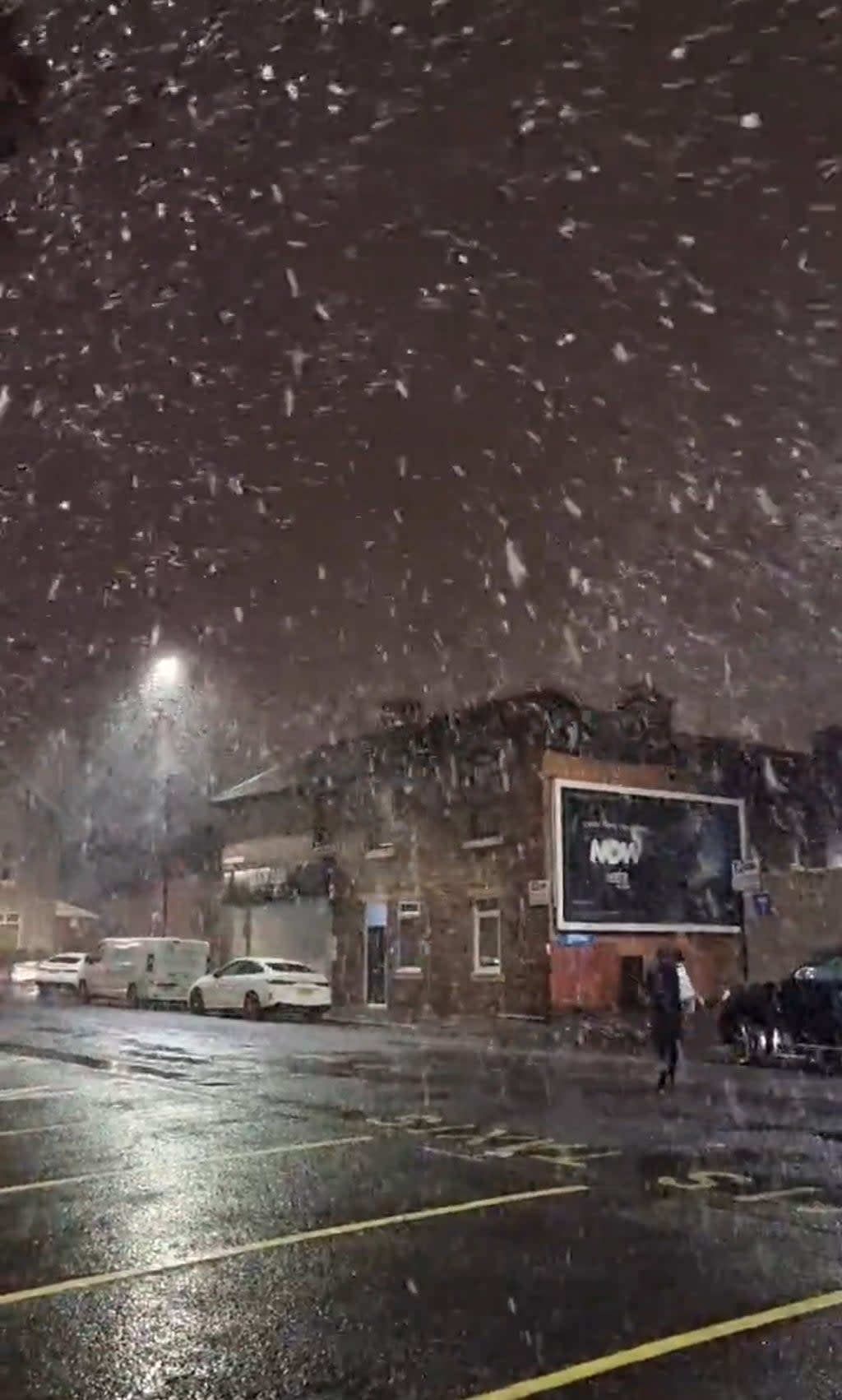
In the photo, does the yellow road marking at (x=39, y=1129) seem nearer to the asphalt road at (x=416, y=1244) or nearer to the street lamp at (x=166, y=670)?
the asphalt road at (x=416, y=1244)

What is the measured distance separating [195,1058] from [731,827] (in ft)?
63.0

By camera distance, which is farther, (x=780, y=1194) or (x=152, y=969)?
(x=152, y=969)

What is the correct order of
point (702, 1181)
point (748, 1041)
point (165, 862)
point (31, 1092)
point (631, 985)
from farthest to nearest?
point (165, 862)
point (631, 985)
point (748, 1041)
point (31, 1092)
point (702, 1181)

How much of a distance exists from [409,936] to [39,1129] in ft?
68.3

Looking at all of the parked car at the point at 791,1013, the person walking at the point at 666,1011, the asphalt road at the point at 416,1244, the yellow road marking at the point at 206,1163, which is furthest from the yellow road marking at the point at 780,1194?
the parked car at the point at 791,1013

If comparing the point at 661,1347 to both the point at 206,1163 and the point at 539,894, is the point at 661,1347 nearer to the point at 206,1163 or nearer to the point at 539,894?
the point at 206,1163

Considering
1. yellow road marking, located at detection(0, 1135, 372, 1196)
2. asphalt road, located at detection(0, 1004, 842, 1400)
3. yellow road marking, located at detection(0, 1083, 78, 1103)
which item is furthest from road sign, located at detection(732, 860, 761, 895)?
yellow road marking, located at detection(0, 1135, 372, 1196)

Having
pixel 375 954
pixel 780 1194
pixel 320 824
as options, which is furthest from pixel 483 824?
pixel 780 1194

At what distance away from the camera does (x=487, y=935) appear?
30250 mm

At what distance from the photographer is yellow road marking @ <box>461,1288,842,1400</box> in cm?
491

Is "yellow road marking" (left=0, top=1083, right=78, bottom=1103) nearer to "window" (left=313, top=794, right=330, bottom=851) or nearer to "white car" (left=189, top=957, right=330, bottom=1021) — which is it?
"white car" (left=189, top=957, right=330, bottom=1021)

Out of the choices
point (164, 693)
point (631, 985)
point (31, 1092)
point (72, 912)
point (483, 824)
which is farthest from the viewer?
point (72, 912)

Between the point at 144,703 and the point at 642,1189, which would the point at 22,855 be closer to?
the point at 144,703

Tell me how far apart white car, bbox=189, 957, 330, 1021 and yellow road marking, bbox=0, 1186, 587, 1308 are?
20800mm
